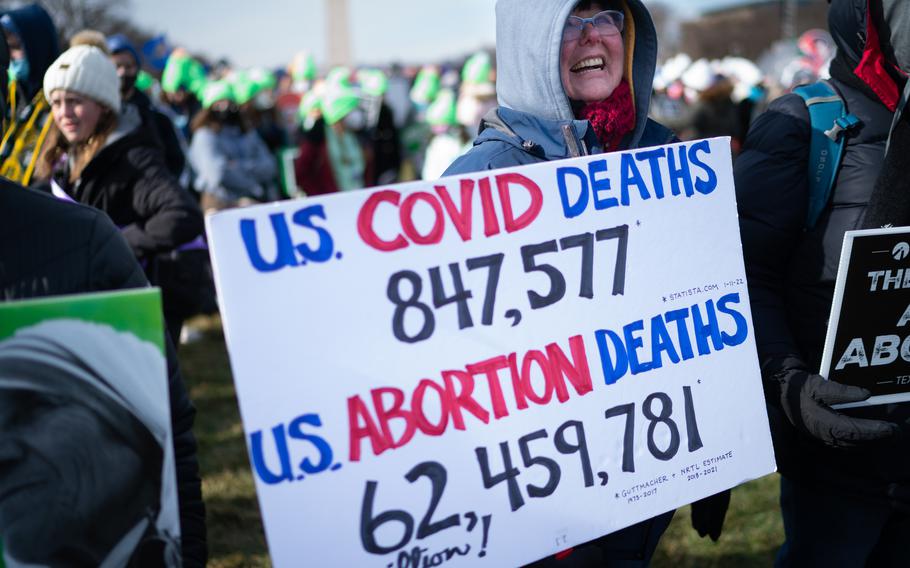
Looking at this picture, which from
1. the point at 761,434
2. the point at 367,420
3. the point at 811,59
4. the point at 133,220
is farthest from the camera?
the point at 811,59

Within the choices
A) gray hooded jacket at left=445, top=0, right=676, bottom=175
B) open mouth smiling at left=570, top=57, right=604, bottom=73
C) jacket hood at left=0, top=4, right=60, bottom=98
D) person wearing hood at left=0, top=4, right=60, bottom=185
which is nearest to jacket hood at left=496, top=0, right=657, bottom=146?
gray hooded jacket at left=445, top=0, right=676, bottom=175

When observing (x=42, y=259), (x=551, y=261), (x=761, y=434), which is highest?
(x=42, y=259)

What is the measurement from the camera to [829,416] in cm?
195

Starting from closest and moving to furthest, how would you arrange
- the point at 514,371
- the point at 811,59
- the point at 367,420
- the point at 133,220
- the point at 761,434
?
the point at 367,420
the point at 514,371
the point at 761,434
the point at 133,220
the point at 811,59

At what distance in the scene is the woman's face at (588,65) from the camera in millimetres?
2018

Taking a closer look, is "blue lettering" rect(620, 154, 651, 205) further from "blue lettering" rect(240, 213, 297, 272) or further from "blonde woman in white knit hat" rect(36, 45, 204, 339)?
"blonde woman in white knit hat" rect(36, 45, 204, 339)

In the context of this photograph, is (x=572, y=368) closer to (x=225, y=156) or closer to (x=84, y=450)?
(x=84, y=450)

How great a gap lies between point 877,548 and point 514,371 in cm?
127

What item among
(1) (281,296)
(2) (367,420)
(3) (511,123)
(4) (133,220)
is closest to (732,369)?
(3) (511,123)

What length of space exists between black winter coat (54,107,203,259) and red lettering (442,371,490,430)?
2224 millimetres

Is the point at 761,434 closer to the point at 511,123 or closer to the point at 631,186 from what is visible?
the point at 631,186

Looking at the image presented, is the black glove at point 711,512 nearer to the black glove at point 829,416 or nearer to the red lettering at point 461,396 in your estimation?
the black glove at point 829,416

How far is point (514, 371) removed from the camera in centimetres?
170

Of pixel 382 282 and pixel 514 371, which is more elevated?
pixel 382 282
